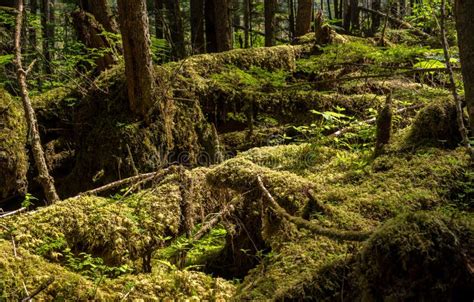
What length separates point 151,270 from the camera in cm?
390

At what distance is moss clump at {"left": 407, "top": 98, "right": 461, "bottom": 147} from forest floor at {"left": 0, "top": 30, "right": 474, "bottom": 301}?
0.01m

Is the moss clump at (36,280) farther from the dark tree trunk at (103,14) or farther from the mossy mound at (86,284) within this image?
the dark tree trunk at (103,14)

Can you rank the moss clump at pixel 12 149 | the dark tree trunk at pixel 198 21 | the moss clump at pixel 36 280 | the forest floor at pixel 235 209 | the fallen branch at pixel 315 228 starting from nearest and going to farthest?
1. the forest floor at pixel 235 209
2. the fallen branch at pixel 315 228
3. the moss clump at pixel 36 280
4. the moss clump at pixel 12 149
5. the dark tree trunk at pixel 198 21

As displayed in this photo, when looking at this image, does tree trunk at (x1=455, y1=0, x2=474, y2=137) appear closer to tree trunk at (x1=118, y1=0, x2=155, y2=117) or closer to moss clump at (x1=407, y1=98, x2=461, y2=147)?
moss clump at (x1=407, y1=98, x2=461, y2=147)

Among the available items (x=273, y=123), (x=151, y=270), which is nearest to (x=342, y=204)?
(x=151, y=270)

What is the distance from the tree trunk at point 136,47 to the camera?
6.25m

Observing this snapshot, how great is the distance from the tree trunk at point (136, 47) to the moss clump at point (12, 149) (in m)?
1.83

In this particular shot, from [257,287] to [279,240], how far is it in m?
0.57

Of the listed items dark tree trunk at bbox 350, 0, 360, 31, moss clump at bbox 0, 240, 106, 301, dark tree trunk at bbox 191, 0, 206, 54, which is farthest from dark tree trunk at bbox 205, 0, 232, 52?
moss clump at bbox 0, 240, 106, 301

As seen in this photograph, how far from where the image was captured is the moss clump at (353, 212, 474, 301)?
2.10 metres

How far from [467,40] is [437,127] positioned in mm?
2268

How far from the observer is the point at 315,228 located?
2922 mm

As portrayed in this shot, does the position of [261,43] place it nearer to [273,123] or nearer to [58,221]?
[273,123]

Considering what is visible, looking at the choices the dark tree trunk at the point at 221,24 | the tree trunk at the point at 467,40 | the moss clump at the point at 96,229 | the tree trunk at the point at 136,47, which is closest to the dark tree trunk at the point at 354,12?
the dark tree trunk at the point at 221,24
